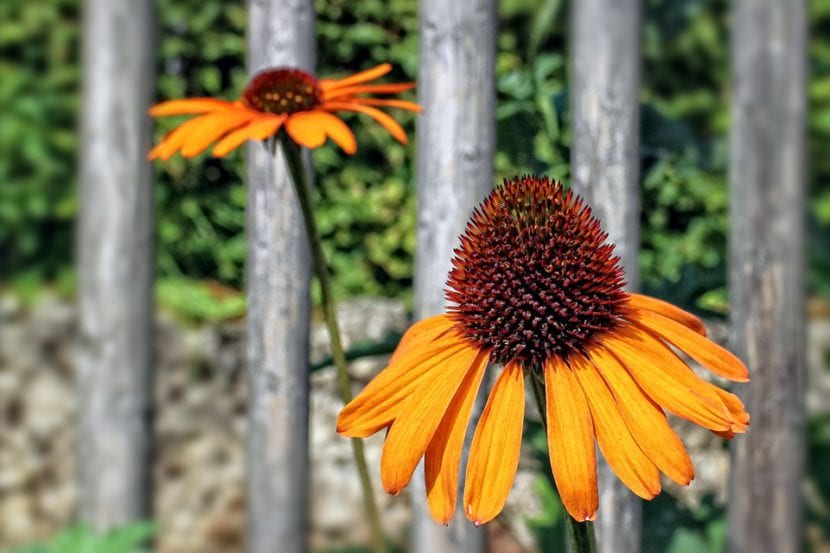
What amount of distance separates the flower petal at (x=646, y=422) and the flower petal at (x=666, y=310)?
0.12 m

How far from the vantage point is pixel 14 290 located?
3.55 m

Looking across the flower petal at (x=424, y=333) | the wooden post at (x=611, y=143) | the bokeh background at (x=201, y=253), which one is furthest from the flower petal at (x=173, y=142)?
the bokeh background at (x=201, y=253)

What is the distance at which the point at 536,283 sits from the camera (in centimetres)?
95

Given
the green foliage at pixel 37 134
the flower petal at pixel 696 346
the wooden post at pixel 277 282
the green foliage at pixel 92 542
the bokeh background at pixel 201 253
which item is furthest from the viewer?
the green foliage at pixel 37 134

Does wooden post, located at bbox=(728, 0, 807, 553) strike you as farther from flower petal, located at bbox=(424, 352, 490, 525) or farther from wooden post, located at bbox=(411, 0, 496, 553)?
flower petal, located at bbox=(424, 352, 490, 525)

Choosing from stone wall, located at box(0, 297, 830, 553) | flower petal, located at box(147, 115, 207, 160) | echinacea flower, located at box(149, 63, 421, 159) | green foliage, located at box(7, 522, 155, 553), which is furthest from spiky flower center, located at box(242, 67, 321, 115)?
stone wall, located at box(0, 297, 830, 553)

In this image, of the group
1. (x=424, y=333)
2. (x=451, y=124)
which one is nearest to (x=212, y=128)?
(x=424, y=333)

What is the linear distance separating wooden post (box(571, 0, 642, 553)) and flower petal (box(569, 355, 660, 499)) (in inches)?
38.8

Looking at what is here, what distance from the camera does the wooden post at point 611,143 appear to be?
6.13 ft

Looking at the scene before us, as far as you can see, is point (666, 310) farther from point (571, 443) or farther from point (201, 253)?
point (201, 253)

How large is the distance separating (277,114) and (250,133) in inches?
6.8

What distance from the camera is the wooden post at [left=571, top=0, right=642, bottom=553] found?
6.13ft

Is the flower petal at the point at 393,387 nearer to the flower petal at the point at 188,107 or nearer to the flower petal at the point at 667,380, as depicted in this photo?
the flower petal at the point at 667,380

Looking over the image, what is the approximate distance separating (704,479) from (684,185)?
2.87 feet
